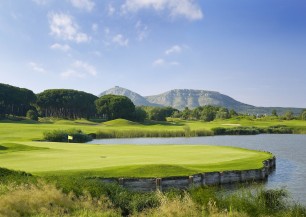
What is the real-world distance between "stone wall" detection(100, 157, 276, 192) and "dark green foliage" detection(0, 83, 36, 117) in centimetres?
13115

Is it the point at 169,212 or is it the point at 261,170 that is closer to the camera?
the point at 169,212

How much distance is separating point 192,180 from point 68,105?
160178 millimetres

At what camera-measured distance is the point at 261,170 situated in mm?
34500

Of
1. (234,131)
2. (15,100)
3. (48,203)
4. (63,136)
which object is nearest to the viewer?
(48,203)

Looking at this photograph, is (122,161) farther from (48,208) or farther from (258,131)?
(258,131)

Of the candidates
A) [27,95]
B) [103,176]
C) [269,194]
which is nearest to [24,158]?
[103,176]

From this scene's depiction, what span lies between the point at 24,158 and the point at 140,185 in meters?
13.7

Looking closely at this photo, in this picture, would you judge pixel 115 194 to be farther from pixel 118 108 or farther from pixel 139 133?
pixel 118 108

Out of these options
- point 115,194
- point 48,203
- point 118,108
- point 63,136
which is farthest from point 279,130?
point 48,203

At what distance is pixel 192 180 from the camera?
Answer: 2870cm

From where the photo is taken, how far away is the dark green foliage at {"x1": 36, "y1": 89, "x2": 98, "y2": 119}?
177375 mm

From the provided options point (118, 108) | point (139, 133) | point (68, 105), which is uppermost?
point (68, 105)

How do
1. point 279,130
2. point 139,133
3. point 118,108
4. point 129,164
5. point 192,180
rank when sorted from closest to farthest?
point 192,180
point 129,164
point 139,133
point 279,130
point 118,108

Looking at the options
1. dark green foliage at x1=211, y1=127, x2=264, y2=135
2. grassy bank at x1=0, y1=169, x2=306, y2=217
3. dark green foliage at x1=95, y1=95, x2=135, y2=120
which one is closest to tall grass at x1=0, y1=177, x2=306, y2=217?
grassy bank at x1=0, y1=169, x2=306, y2=217
